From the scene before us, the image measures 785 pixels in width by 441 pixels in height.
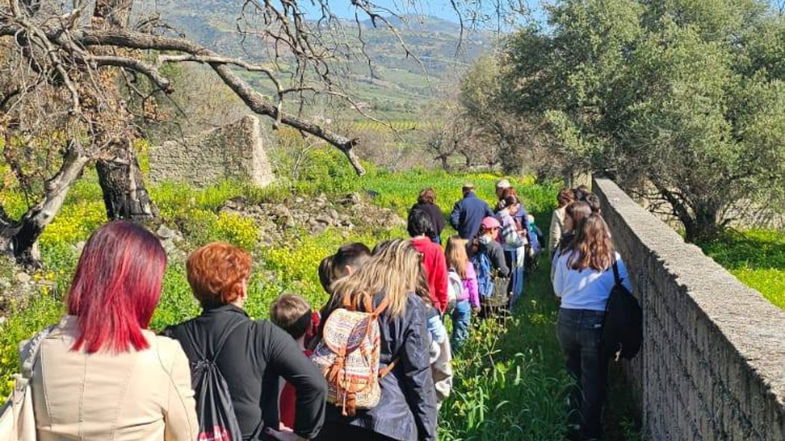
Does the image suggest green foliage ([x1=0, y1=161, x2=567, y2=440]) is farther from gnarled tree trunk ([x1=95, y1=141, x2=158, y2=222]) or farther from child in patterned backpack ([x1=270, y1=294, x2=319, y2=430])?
child in patterned backpack ([x1=270, y1=294, x2=319, y2=430])

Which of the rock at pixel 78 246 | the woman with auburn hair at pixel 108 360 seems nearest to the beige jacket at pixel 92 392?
the woman with auburn hair at pixel 108 360

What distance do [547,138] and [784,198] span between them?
594 cm

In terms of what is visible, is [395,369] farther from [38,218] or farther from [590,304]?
[38,218]

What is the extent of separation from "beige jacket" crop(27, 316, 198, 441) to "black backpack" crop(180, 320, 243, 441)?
57 cm

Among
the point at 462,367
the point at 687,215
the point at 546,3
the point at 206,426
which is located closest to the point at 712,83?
the point at 687,215

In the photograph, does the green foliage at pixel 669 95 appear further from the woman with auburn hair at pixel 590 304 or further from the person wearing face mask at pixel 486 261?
the woman with auburn hair at pixel 590 304

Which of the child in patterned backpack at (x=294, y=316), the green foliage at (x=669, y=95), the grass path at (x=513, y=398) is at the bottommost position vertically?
the grass path at (x=513, y=398)

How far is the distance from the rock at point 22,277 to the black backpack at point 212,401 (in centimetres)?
712

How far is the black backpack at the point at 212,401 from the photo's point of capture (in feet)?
10.9

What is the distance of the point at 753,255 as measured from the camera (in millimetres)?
19375

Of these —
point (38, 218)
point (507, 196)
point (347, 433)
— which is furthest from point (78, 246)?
point (347, 433)

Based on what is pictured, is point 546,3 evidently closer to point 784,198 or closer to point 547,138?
point 547,138

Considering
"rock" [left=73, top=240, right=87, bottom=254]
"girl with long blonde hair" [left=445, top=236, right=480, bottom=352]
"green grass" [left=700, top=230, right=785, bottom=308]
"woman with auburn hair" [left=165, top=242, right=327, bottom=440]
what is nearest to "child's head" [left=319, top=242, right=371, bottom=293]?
"woman with auburn hair" [left=165, top=242, right=327, bottom=440]

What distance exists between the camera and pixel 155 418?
9.06 feet
